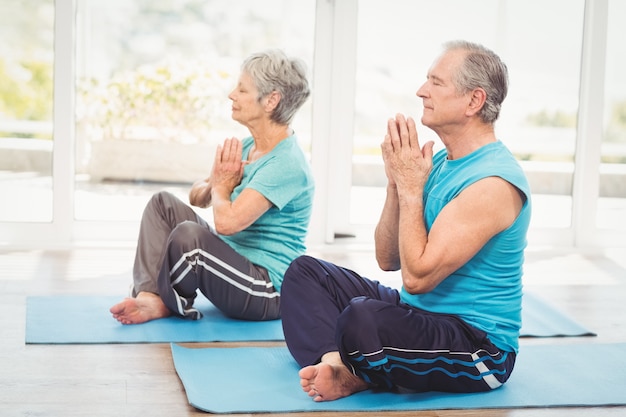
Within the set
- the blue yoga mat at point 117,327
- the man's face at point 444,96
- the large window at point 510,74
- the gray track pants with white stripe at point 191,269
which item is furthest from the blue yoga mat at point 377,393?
the large window at point 510,74

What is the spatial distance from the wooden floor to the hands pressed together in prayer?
23.6 inches

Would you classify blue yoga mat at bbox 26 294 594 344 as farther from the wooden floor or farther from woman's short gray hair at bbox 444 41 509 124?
woman's short gray hair at bbox 444 41 509 124

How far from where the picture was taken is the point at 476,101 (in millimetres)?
2502

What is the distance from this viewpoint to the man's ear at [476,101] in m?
2.49

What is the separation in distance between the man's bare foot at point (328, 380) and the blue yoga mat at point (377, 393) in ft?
0.07

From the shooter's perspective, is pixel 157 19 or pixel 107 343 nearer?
pixel 107 343

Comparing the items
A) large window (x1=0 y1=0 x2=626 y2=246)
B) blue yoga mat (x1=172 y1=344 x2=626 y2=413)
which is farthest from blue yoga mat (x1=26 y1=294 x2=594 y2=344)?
large window (x1=0 y1=0 x2=626 y2=246)

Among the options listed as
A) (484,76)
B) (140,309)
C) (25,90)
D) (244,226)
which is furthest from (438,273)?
(25,90)

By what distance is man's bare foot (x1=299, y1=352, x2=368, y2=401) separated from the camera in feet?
8.13

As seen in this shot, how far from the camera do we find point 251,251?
130 inches

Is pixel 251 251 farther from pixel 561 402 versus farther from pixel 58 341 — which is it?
pixel 561 402

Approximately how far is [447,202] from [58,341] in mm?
1322

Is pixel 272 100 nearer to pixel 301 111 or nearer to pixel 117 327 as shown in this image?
pixel 117 327

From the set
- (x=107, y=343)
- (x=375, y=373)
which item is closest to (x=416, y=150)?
(x=375, y=373)
